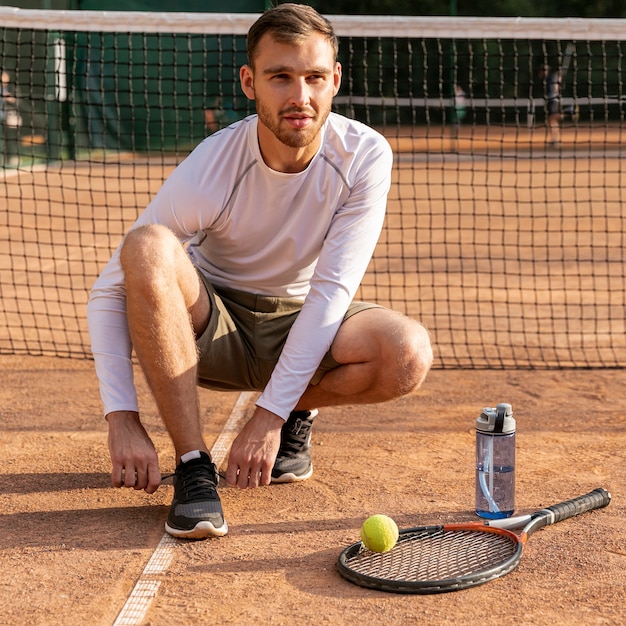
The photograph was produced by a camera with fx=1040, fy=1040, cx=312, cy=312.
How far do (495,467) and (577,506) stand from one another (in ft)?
0.90

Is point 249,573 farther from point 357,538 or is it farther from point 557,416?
point 557,416

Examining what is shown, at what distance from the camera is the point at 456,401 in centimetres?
459

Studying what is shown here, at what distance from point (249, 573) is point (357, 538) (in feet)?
1.30

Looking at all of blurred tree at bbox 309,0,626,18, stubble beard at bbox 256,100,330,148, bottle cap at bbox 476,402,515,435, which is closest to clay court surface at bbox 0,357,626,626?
bottle cap at bbox 476,402,515,435

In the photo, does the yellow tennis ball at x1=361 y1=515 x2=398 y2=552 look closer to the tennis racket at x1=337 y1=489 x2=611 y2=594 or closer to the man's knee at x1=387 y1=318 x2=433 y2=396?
the tennis racket at x1=337 y1=489 x2=611 y2=594

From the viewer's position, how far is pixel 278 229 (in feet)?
11.3

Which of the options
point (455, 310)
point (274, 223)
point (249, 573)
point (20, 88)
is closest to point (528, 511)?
point (249, 573)

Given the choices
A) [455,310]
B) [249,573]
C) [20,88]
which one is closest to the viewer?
[249,573]

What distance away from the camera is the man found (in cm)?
309

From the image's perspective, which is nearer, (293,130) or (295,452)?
(293,130)

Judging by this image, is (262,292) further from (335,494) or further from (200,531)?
(200,531)

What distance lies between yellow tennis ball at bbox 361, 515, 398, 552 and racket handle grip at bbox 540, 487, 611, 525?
0.52 meters

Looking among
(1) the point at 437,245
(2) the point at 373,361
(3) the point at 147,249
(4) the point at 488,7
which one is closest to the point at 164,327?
(3) the point at 147,249

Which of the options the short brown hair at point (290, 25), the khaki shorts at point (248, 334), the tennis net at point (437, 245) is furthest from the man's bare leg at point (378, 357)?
the tennis net at point (437, 245)
